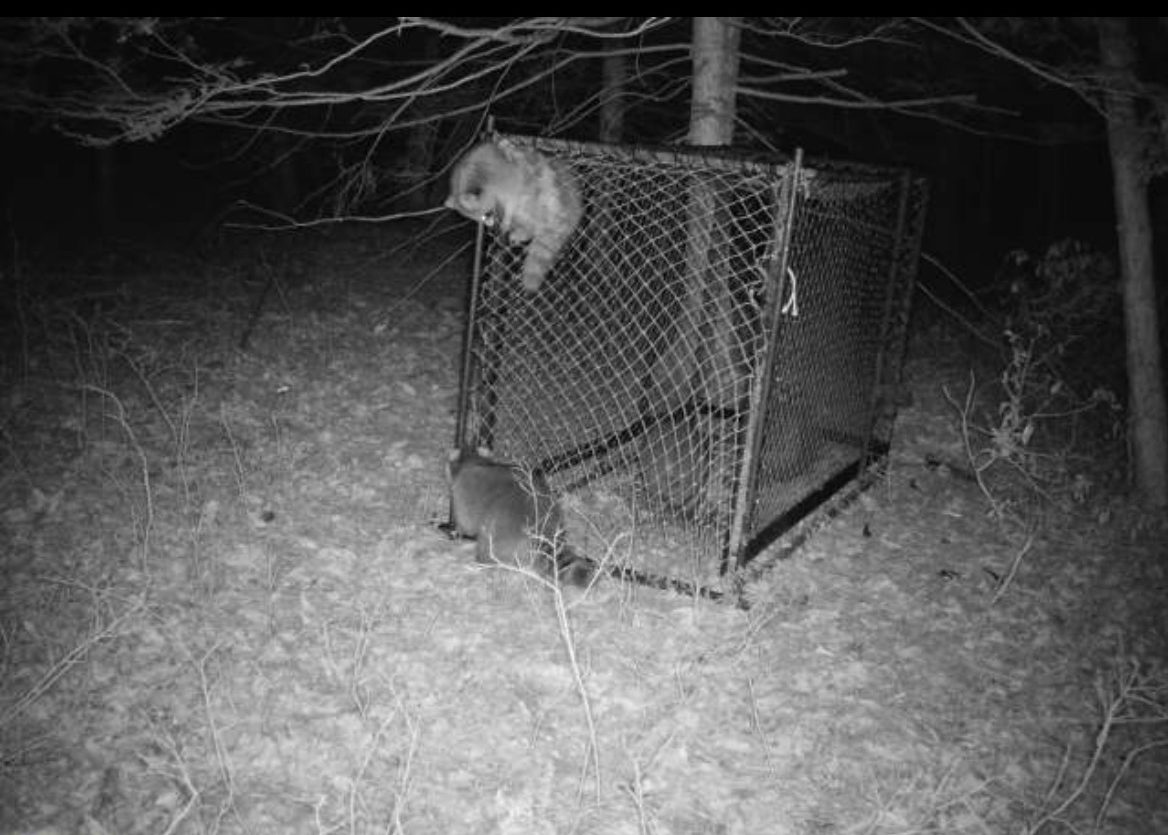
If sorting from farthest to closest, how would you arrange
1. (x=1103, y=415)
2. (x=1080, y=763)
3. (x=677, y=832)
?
(x=1103, y=415), (x=1080, y=763), (x=677, y=832)

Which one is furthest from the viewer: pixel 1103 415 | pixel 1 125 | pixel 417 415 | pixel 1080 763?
pixel 1 125

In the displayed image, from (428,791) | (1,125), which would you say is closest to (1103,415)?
(428,791)

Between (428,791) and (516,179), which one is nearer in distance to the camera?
(428,791)

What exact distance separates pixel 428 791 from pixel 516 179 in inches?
114

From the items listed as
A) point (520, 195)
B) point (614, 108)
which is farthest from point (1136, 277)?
point (614, 108)

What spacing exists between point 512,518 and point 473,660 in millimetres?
781

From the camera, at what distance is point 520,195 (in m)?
4.46

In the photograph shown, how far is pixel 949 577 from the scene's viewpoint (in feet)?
15.9

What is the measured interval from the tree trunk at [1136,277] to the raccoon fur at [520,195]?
129 inches

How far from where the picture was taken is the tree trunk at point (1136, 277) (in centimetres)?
507

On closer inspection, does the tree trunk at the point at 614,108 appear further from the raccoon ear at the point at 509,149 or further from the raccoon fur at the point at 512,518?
the raccoon fur at the point at 512,518

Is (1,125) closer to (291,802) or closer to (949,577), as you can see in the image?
(291,802)

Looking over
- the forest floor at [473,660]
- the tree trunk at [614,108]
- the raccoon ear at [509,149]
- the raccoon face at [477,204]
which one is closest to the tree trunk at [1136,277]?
the forest floor at [473,660]

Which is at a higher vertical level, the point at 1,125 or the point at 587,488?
the point at 1,125
